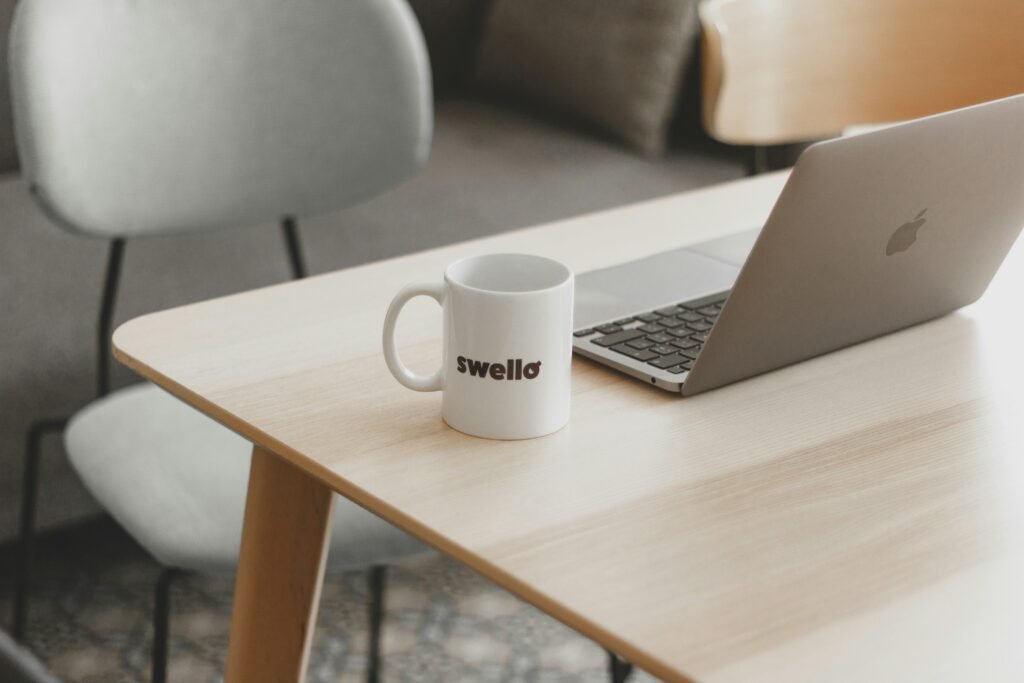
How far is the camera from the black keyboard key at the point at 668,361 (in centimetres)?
77

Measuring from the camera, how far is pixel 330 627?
5.42ft

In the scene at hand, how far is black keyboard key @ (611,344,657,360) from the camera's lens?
2.57 feet

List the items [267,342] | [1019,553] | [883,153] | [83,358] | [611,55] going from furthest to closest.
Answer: [611,55] → [83,358] → [267,342] → [883,153] → [1019,553]

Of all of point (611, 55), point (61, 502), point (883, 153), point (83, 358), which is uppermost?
point (883, 153)

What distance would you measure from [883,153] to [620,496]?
0.24 m

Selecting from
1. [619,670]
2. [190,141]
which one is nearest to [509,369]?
[619,670]

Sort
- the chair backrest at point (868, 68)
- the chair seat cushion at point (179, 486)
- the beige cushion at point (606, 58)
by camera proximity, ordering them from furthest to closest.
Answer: the beige cushion at point (606, 58) < the chair backrest at point (868, 68) < the chair seat cushion at point (179, 486)

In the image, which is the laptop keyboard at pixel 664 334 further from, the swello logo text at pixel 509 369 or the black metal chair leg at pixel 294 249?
the black metal chair leg at pixel 294 249

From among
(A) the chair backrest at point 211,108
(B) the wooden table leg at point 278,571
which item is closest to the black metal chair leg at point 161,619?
(B) the wooden table leg at point 278,571

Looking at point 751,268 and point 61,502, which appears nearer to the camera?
point 751,268

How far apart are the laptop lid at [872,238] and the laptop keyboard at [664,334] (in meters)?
0.04

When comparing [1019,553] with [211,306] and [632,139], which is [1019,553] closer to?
[211,306]

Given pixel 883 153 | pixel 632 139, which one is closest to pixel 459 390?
pixel 883 153

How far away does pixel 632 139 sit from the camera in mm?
2314
